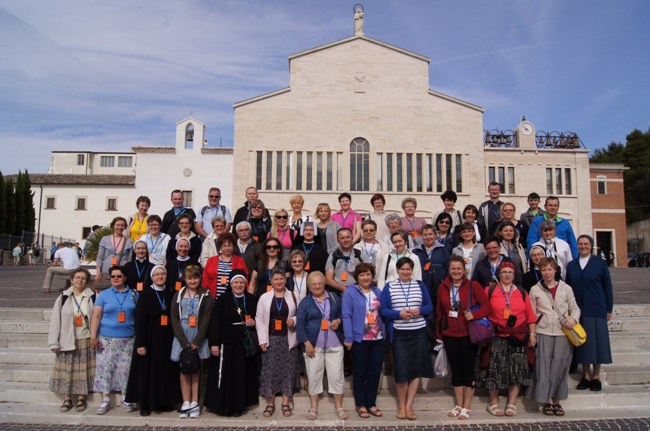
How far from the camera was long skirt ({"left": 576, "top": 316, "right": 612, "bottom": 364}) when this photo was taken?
6.14 m

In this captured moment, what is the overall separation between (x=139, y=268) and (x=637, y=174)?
5815cm

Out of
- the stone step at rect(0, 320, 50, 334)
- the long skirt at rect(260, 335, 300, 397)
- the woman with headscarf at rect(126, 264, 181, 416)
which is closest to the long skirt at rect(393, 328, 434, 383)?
the long skirt at rect(260, 335, 300, 397)

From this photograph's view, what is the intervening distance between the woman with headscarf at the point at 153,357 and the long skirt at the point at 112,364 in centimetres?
25

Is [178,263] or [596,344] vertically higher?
[178,263]

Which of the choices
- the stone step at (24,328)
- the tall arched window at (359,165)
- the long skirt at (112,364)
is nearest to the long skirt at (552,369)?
the long skirt at (112,364)

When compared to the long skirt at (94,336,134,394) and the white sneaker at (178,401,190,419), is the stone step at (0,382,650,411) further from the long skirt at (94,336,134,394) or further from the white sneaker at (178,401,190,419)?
the white sneaker at (178,401,190,419)

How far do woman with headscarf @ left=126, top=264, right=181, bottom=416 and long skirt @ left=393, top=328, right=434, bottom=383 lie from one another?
2806 millimetres

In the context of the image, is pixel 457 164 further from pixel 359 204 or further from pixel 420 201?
pixel 359 204

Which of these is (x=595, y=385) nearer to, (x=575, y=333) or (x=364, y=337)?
(x=575, y=333)

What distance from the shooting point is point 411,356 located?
18.8ft

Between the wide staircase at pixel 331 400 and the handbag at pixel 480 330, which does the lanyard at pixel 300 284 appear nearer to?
the wide staircase at pixel 331 400

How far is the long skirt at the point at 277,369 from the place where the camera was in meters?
5.90

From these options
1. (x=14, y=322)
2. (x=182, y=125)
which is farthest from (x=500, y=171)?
(x=14, y=322)

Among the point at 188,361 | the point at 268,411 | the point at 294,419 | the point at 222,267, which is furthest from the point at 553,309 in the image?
the point at 188,361
